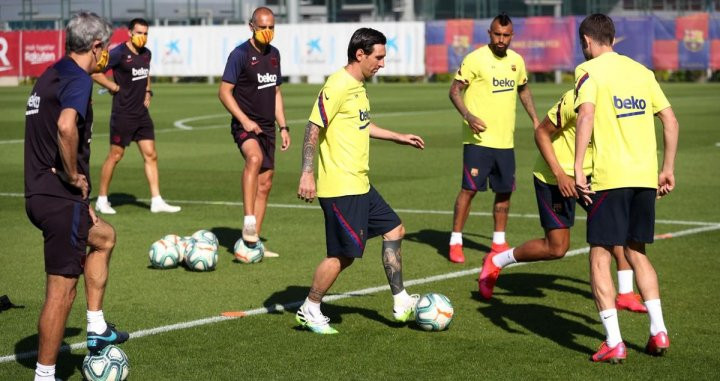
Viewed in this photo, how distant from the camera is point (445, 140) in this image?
1005 inches

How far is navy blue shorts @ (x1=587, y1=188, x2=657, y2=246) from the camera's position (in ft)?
25.4

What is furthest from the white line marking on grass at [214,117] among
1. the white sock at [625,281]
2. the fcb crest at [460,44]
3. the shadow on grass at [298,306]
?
the white sock at [625,281]

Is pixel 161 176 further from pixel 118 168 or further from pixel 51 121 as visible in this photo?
pixel 51 121

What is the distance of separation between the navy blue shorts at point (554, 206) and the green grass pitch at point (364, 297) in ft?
2.41

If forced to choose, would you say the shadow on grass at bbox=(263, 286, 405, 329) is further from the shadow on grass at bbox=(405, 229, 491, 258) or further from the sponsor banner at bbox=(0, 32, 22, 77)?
the sponsor banner at bbox=(0, 32, 22, 77)

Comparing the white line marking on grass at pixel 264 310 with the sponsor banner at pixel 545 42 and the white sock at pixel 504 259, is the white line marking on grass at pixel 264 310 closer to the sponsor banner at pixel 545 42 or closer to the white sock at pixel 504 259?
the white sock at pixel 504 259

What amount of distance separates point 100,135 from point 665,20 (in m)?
29.2

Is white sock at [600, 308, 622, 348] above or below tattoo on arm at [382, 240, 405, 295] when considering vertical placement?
below

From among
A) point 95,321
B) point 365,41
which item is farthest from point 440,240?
point 95,321

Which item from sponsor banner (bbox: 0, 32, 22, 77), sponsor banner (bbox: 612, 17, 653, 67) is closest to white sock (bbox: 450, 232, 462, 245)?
sponsor banner (bbox: 612, 17, 653, 67)

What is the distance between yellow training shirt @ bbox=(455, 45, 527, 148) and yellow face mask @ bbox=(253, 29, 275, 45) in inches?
76.3

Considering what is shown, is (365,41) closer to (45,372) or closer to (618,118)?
(618,118)

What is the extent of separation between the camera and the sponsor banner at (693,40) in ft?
160

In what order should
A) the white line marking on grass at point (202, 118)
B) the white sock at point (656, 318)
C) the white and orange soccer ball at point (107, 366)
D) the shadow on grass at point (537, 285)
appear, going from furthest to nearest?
the white line marking on grass at point (202, 118), the shadow on grass at point (537, 285), the white sock at point (656, 318), the white and orange soccer ball at point (107, 366)
